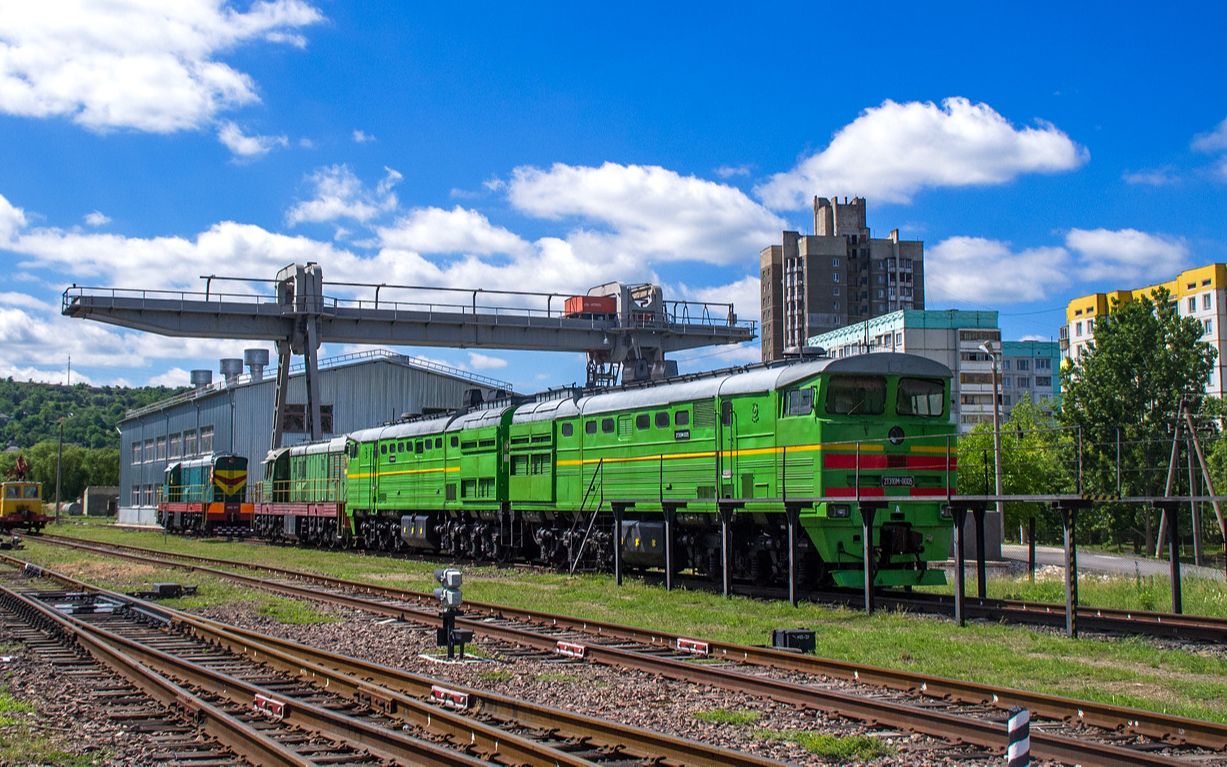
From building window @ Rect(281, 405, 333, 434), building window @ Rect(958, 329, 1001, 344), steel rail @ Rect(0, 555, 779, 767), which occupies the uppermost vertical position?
building window @ Rect(958, 329, 1001, 344)

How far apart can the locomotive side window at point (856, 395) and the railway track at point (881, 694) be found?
589 cm

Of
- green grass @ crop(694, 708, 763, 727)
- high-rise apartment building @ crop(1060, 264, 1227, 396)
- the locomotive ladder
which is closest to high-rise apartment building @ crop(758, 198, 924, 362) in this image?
high-rise apartment building @ crop(1060, 264, 1227, 396)

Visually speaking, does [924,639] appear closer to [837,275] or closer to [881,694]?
[881,694]

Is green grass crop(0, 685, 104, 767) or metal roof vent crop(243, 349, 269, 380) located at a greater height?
metal roof vent crop(243, 349, 269, 380)

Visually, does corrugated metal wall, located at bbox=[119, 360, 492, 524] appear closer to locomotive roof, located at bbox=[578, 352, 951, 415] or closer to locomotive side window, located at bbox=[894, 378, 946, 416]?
locomotive roof, located at bbox=[578, 352, 951, 415]

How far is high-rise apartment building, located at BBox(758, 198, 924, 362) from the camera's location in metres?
153

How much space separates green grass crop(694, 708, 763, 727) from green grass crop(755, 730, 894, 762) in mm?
484

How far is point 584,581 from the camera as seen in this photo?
81.5 feet

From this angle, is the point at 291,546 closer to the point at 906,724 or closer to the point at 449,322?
the point at 449,322

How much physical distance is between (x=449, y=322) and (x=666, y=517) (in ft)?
93.2

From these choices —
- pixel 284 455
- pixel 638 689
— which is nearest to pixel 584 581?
pixel 638 689

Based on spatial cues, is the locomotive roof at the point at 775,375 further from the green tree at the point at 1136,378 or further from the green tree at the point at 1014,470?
the green tree at the point at 1136,378

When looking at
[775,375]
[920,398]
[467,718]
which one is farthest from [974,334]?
[467,718]

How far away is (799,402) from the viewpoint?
64.7ft
